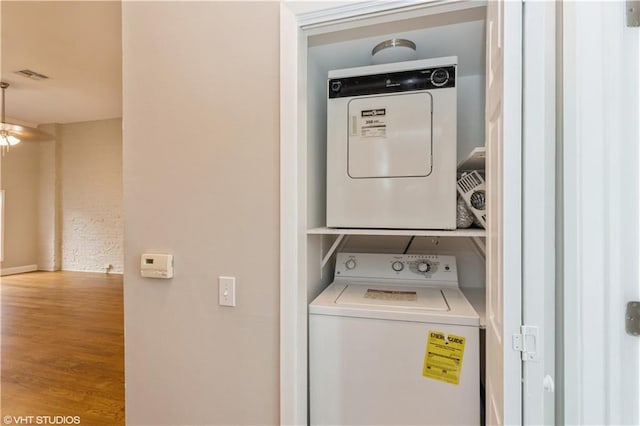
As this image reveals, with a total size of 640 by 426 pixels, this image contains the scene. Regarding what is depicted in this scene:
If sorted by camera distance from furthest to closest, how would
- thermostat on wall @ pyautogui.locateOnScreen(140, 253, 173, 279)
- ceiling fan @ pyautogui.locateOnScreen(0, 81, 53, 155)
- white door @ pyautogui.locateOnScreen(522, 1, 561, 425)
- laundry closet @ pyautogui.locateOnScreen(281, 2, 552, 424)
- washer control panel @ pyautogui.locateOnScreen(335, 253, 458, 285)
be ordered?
ceiling fan @ pyautogui.locateOnScreen(0, 81, 53, 155)
washer control panel @ pyautogui.locateOnScreen(335, 253, 458, 285)
thermostat on wall @ pyautogui.locateOnScreen(140, 253, 173, 279)
laundry closet @ pyautogui.locateOnScreen(281, 2, 552, 424)
white door @ pyautogui.locateOnScreen(522, 1, 561, 425)

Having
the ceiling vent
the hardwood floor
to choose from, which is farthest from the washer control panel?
the ceiling vent

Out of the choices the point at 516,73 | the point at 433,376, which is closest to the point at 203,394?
the point at 433,376

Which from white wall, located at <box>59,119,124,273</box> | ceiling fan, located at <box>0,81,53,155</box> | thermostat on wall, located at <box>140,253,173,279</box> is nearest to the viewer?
thermostat on wall, located at <box>140,253,173,279</box>

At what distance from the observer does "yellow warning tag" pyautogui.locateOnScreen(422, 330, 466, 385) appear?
1.16 m

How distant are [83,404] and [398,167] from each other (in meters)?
2.61

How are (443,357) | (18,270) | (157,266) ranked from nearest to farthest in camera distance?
(443,357) < (157,266) < (18,270)

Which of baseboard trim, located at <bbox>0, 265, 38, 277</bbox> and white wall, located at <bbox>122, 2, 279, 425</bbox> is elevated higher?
white wall, located at <bbox>122, 2, 279, 425</bbox>

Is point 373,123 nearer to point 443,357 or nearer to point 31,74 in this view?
point 443,357

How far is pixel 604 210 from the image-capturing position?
754 mm

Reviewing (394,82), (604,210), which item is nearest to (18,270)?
(394,82)

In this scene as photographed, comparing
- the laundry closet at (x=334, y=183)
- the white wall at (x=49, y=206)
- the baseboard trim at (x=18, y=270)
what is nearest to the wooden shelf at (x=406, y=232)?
the laundry closet at (x=334, y=183)

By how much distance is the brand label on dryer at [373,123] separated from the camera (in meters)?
1.44

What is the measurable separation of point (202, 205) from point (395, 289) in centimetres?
101

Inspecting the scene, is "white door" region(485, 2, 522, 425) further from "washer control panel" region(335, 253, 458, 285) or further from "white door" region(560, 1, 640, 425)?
"washer control panel" region(335, 253, 458, 285)
